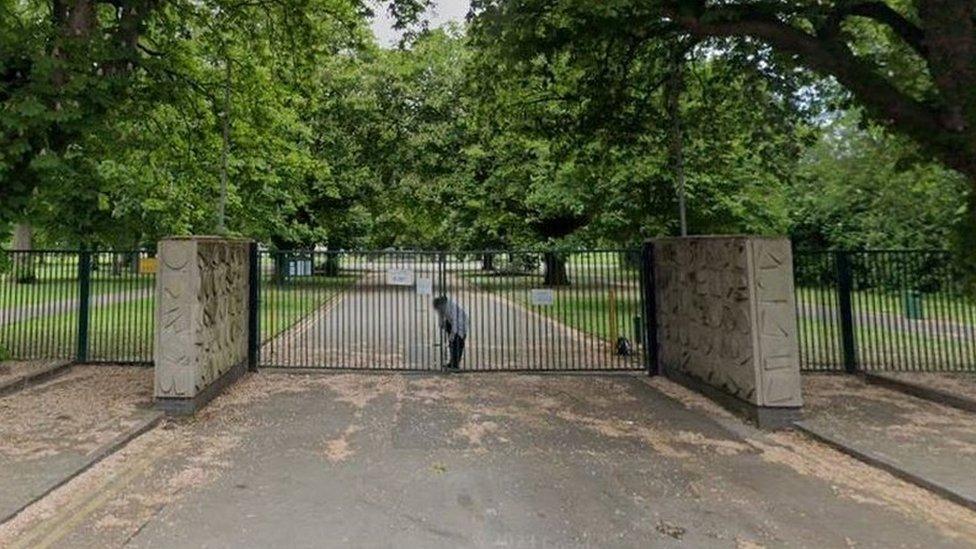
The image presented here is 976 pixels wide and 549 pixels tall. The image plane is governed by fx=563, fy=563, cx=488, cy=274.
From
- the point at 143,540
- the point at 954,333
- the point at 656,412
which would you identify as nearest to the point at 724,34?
the point at 656,412

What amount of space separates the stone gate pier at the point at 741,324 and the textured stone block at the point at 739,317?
1cm

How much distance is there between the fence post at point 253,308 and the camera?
938cm

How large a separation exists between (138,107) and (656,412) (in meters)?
9.41

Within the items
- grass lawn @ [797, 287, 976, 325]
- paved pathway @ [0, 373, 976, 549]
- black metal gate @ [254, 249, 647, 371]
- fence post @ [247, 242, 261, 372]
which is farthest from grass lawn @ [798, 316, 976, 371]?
fence post @ [247, 242, 261, 372]

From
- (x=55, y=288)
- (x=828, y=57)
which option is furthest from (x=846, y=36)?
(x=55, y=288)

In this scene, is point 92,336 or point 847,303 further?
point 92,336

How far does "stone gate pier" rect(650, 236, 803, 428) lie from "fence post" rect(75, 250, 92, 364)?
9.69 metres

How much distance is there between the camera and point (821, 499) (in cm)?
459

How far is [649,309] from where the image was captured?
31.5 ft

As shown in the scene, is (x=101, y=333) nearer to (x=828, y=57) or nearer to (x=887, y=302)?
(x=828, y=57)

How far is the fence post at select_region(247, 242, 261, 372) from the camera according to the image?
9383mm

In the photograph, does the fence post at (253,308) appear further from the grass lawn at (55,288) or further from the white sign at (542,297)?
the white sign at (542,297)

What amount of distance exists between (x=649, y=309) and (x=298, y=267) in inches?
249

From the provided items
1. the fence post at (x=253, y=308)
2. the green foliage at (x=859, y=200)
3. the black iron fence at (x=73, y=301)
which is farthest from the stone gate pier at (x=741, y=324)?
the green foliage at (x=859, y=200)
